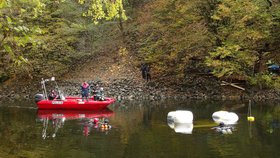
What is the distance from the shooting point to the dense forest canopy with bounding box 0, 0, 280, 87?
2922 centimetres

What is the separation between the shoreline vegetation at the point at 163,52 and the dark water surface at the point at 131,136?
6.07 m

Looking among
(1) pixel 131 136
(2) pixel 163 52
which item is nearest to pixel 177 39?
(2) pixel 163 52

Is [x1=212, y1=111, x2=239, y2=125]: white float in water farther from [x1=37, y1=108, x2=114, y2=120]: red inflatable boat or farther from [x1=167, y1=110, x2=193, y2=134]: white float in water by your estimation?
[x1=37, y1=108, x2=114, y2=120]: red inflatable boat

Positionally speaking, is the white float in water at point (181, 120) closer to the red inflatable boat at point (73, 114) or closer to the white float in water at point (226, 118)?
the white float in water at point (226, 118)

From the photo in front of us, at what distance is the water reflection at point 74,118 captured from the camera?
17634 mm

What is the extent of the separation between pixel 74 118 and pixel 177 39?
12.6 m

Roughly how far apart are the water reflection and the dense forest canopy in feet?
17.3

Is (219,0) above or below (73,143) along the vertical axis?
above

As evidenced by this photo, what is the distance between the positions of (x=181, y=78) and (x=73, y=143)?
19061 millimetres

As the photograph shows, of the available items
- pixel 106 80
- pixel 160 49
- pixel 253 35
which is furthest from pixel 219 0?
pixel 106 80

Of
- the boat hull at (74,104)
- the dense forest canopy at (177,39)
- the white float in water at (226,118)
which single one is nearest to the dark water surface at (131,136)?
the white float in water at (226,118)

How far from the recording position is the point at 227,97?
29.7 m

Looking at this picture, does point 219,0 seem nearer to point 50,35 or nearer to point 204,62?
point 204,62

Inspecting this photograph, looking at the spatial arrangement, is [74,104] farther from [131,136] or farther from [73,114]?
[131,136]
